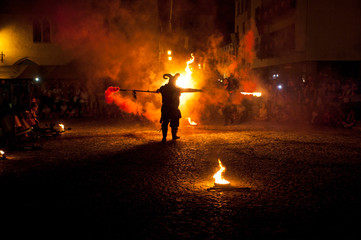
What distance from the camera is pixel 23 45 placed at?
26469mm

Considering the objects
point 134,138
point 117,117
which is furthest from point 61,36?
point 134,138

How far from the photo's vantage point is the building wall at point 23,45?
2619 centimetres

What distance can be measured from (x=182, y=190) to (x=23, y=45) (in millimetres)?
23803

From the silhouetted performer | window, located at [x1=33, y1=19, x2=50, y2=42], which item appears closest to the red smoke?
the silhouetted performer

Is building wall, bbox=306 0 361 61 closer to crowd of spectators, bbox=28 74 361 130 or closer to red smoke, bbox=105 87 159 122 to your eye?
crowd of spectators, bbox=28 74 361 130

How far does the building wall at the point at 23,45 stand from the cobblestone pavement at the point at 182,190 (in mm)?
16562

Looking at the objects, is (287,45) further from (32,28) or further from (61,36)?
(32,28)

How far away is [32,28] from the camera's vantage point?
26.4m

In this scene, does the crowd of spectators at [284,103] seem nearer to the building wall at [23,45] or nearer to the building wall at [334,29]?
the building wall at [23,45]

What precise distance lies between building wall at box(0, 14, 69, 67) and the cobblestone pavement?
A: 16562mm

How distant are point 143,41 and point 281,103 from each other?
9.34 meters

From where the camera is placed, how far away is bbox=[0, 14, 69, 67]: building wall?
85.9 feet

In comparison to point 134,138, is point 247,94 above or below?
above

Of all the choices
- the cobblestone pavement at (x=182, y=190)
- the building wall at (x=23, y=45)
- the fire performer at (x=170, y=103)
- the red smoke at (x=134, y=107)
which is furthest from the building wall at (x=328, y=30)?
the fire performer at (x=170, y=103)
